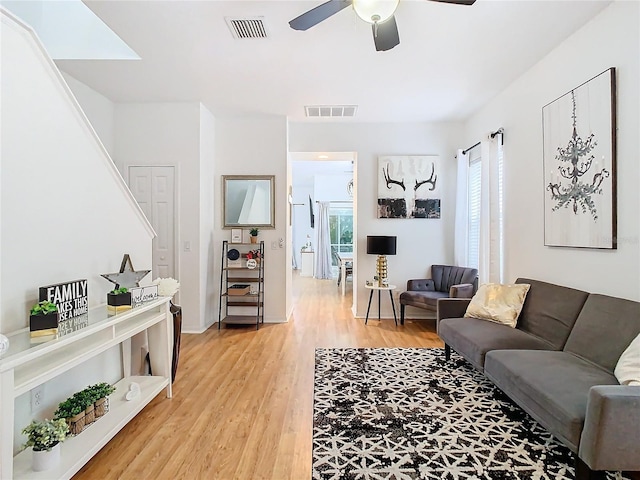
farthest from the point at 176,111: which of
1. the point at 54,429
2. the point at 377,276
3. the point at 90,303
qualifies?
the point at 54,429

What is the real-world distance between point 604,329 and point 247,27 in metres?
3.43

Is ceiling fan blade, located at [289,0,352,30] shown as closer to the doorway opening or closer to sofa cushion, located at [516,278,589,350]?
sofa cushion, located at [516,278,589,350]

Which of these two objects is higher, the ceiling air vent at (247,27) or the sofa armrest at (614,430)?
the ceiling air vent at (247,27)

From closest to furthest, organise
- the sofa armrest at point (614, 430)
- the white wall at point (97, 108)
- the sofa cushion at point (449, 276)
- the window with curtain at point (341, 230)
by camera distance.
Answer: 1. the sofa armrest at point (614, 430)
2. the white wall at point (97, 108)
3. the sofa cushion at point (449, 276)
4. the window with curtain at point (341, 230)

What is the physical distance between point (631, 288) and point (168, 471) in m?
3.13

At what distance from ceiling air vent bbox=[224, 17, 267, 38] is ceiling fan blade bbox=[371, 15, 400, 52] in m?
0.96

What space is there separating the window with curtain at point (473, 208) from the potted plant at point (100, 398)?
4.30m

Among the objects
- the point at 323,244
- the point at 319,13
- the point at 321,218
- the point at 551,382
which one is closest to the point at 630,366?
the point at 551,382

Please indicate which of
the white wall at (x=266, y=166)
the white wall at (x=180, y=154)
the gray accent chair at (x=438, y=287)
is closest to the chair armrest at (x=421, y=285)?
the gray accent chair at (x=438, y=287)

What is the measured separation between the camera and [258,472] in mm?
1871

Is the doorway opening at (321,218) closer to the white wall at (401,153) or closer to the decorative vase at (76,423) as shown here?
the white wall at (401,153)

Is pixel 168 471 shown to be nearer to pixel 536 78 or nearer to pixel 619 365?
pixel 619 365

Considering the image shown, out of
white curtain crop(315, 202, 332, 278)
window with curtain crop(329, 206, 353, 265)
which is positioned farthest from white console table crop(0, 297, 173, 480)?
window with curtain crop(329, 206, 353, 265)

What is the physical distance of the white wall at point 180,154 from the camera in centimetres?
457
